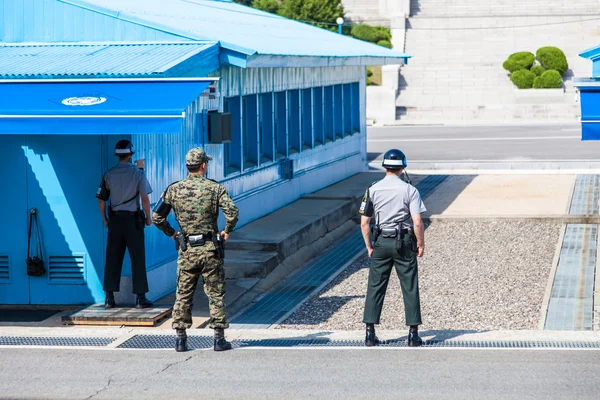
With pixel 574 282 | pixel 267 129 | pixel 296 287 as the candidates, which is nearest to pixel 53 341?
pixel 296 287

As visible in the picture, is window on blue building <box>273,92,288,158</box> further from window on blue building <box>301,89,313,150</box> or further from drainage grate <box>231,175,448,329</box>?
drainage grate <box>231,175,448,329</box>

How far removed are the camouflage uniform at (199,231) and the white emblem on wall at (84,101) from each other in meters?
1.48

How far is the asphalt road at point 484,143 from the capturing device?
29.4 meters

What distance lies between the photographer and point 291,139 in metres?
19.0

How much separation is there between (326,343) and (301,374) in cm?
131

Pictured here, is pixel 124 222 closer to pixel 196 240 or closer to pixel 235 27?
pixel 196 240

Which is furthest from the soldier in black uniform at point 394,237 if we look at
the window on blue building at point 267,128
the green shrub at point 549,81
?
the green shrub at point 549,81

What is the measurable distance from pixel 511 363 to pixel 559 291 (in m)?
4.37

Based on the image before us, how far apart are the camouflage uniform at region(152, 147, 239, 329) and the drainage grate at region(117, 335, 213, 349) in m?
0.43

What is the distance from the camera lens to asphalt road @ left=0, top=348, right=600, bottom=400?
8.16 metres

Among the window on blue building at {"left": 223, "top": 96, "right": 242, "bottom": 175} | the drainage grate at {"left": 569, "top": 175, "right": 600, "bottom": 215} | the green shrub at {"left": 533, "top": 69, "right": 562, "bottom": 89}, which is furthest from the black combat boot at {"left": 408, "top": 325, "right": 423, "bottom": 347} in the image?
the green shrub at {"left": 533, "top": 69, "right": 562, "bottom": 89}

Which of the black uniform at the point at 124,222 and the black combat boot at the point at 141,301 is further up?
the black uniform at the point at 124,222

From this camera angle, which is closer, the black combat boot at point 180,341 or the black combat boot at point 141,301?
the black combat boot at point 180,341

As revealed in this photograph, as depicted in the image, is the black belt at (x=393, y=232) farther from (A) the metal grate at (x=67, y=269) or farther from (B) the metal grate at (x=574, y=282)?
(A) the metal grate at (x=67, y=269)
